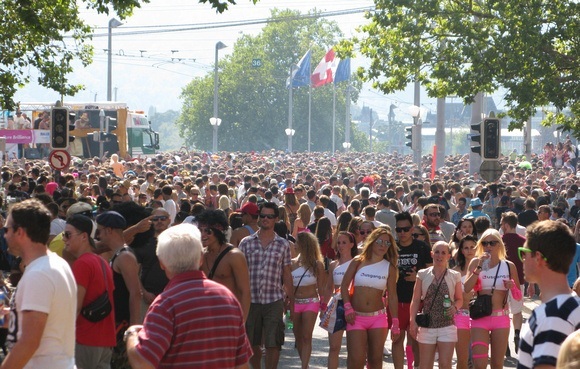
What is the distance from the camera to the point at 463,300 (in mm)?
10758

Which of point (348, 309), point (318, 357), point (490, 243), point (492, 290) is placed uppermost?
point (490, 243)

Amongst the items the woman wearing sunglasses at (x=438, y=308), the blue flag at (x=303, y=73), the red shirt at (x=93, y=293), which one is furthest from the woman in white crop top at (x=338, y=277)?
the blue flag at (x=303, y=73)

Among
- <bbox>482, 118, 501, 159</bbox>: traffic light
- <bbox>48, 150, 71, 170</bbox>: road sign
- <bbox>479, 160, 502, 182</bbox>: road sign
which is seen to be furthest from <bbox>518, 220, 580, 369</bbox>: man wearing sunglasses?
<bbox>479, 160, 502, 182</bbox>: road sign

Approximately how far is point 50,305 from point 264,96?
4653 inches

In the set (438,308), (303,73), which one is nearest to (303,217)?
(438,308)

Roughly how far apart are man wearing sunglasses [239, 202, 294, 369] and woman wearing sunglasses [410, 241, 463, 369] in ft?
4.09

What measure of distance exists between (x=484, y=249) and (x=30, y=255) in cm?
609

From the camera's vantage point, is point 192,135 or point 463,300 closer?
point 463,300

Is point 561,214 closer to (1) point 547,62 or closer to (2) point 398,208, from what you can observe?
(2) point 398,208

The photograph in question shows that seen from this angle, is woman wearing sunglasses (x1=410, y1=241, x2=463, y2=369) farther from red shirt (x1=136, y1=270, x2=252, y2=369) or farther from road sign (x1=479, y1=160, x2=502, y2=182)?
road sign (x1=479, y1=160, x2=502, y2=182)

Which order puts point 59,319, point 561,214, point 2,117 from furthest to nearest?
point 2,117 < point 561,214 < point 59,319

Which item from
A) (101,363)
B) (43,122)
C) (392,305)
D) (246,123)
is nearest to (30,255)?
(101,363)

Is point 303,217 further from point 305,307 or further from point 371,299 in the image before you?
point 371,299

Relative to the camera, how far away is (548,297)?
4895 millimetres
